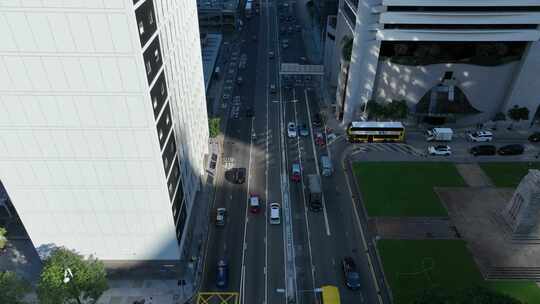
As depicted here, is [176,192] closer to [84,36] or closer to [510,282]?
[84,36]

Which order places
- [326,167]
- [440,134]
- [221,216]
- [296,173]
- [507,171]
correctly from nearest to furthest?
[221,216]
[296,173]
[326,167]
[507,171]
[440,134]

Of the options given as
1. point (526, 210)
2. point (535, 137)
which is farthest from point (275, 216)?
point (535, 137)

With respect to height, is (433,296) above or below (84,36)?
below

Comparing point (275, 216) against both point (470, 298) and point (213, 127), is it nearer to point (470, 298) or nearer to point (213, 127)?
point (213, 127)

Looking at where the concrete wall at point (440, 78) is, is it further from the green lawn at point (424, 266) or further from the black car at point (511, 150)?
the green lawn at point (424, 266)

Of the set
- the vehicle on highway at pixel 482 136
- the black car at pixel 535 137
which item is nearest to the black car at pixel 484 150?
the vehicle on highway at pixel 482 136

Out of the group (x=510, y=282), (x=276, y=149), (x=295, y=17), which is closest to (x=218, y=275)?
(x=276, y=149)
